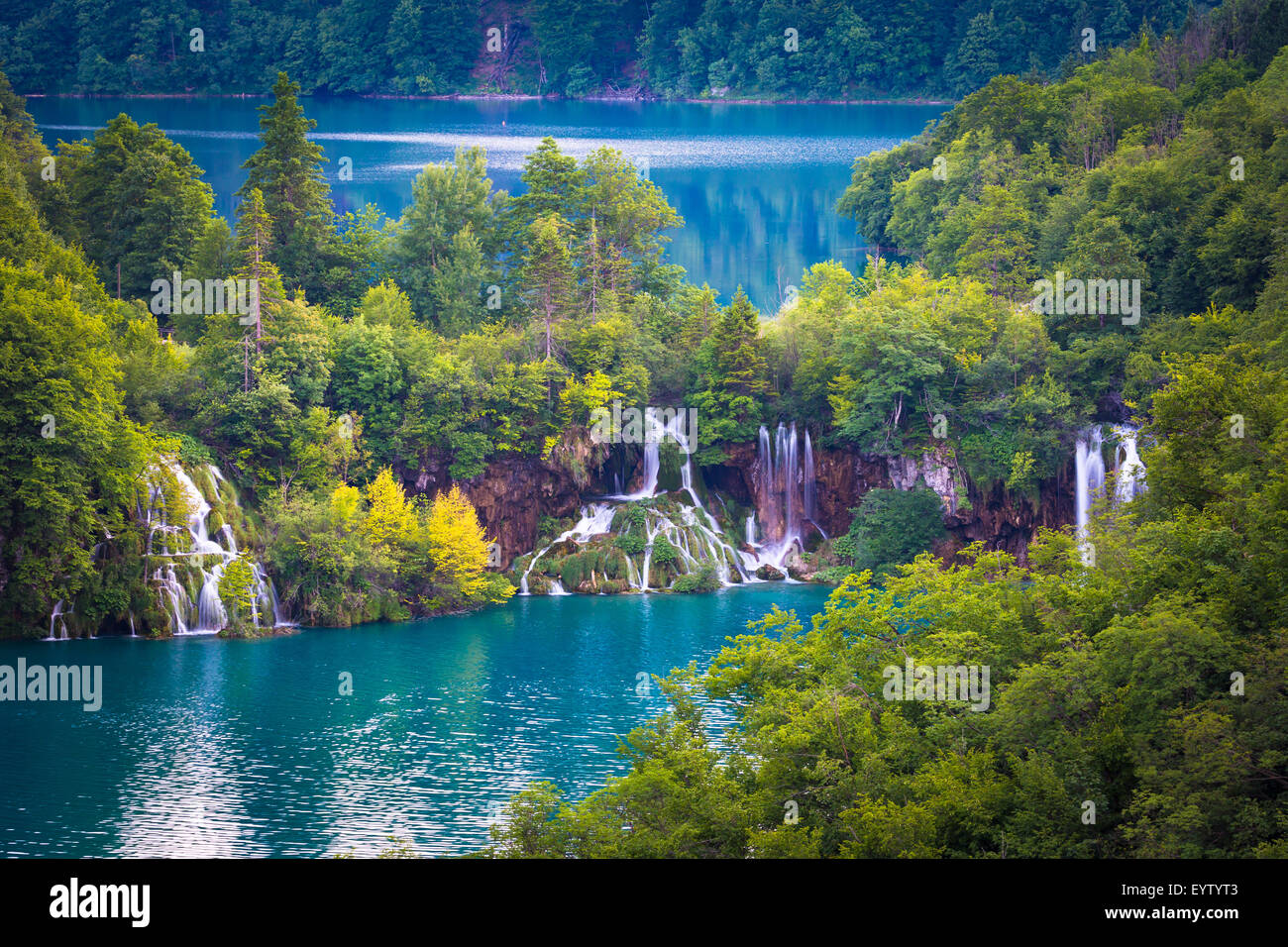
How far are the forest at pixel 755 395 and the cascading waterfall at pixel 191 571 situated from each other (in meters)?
0.54

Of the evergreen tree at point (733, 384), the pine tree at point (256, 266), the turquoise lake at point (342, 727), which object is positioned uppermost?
the pine tree at point (256, 266)

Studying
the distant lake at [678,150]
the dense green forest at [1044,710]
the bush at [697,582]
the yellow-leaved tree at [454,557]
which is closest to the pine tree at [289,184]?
the yellow-leaved tree at [454,557]

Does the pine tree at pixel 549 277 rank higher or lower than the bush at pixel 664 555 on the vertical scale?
higher

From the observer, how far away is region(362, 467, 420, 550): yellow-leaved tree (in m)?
67.9

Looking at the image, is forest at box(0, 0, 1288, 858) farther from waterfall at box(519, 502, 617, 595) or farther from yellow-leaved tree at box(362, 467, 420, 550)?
waterfall at box(519, 502, 617, 595)

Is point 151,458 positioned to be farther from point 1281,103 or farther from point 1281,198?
point 1281,103

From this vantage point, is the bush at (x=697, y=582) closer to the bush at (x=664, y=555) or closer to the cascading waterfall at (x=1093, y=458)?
the bush at (x=664, y=555)

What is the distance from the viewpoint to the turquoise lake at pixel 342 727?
146ft

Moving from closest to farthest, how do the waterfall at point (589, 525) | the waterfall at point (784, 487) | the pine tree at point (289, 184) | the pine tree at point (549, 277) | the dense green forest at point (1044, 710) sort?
the dense green forest at point (1044, 710), the waterfall at point (589, 525), the waterfall at point (784, 487), the pine tree at point (549, 277), the pine tree at point (289, 184)

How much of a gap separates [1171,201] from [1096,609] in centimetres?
4568

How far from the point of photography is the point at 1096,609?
Result: 1500 inches

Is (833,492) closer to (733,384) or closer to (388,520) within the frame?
(733,384)

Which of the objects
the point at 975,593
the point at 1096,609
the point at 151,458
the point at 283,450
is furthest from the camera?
the point at 283,450
